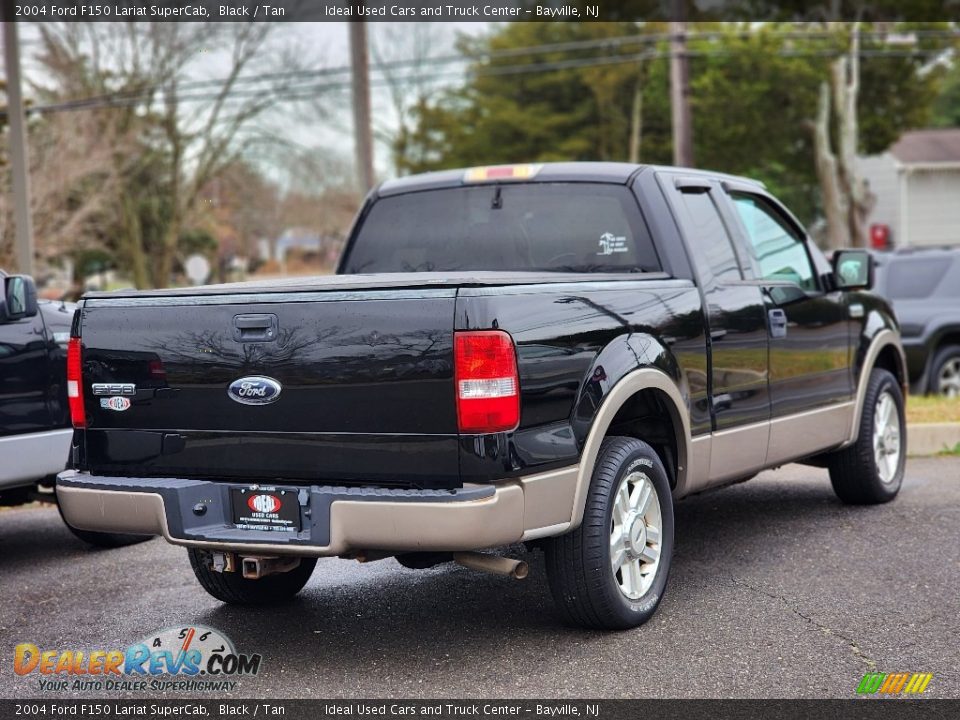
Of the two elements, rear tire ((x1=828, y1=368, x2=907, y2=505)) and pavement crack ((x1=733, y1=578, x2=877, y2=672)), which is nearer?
pavement crack ((x1=733, y1=578, x2=877, y2=672))

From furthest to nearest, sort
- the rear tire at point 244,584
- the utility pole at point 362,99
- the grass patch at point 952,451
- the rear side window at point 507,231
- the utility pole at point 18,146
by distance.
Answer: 1. the utility pole at point 362,99
2. the utility pole at point 18,146
3. the grass patch at point 952,451
4. the rear side window at point 507,231
5. the rear tire at point 244,584

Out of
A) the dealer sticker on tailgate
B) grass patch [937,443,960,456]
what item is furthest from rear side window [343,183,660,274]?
grass patch [937,443,960,456]

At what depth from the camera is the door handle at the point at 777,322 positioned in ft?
19.5

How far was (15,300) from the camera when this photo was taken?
620cm

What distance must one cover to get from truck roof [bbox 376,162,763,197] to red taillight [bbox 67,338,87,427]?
2.10m

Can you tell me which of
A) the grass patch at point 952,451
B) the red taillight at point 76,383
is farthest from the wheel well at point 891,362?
the red taillight at point 76,383

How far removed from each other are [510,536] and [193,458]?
49.1 inches

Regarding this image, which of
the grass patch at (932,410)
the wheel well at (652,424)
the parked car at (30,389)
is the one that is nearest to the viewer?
the wheel well at (652,424)

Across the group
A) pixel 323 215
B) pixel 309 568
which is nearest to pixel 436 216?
pixel 309 568

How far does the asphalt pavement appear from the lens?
4.24 m

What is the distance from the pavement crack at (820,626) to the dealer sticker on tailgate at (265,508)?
6.86 ft

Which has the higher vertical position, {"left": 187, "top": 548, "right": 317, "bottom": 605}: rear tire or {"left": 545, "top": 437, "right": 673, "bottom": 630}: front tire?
{"left": 545, "top": 437, "right": 673, "bottom": 630}: front tire

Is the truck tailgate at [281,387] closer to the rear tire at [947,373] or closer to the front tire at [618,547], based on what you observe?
the front tire at [618,547]

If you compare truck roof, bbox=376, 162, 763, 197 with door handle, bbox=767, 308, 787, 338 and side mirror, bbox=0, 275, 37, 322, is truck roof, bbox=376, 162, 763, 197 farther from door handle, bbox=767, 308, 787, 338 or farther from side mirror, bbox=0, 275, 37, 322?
side mirror, bbox=0, 275, 37, 322
